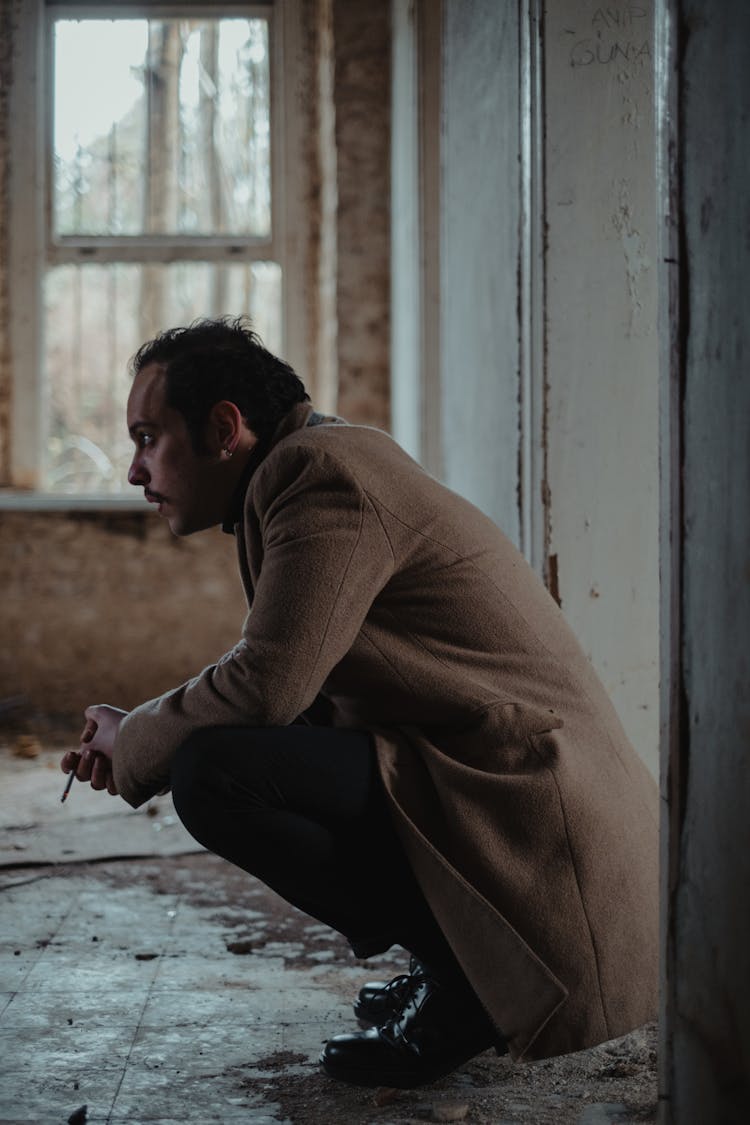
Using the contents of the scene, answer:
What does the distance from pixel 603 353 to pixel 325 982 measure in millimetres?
1328

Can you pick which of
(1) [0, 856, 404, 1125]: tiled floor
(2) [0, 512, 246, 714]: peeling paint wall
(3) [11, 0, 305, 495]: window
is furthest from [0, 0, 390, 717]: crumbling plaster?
(1) [0, 856, 404, 1125]: tiled floor

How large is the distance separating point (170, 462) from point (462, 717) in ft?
1.99

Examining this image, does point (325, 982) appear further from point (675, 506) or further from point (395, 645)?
point (675, 506)

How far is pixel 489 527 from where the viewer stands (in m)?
1.84

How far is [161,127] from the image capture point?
5.48m

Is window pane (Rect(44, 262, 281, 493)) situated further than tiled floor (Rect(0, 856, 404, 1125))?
Yes

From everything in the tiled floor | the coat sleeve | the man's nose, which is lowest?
the tiled floor

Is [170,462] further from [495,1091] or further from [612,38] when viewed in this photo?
[612,38]

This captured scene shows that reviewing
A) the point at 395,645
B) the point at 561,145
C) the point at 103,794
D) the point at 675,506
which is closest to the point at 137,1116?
the point at 395,645

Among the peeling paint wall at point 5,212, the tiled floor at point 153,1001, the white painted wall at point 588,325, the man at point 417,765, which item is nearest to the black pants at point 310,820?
the man at point 417,765

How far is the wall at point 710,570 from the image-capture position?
4.04 ft

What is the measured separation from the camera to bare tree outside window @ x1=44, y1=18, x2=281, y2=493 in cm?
546

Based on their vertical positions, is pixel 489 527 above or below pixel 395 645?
above

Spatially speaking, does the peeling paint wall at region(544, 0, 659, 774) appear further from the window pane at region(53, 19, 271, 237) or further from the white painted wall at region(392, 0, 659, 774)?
the window pane at region(53, 19, 271, 237)
